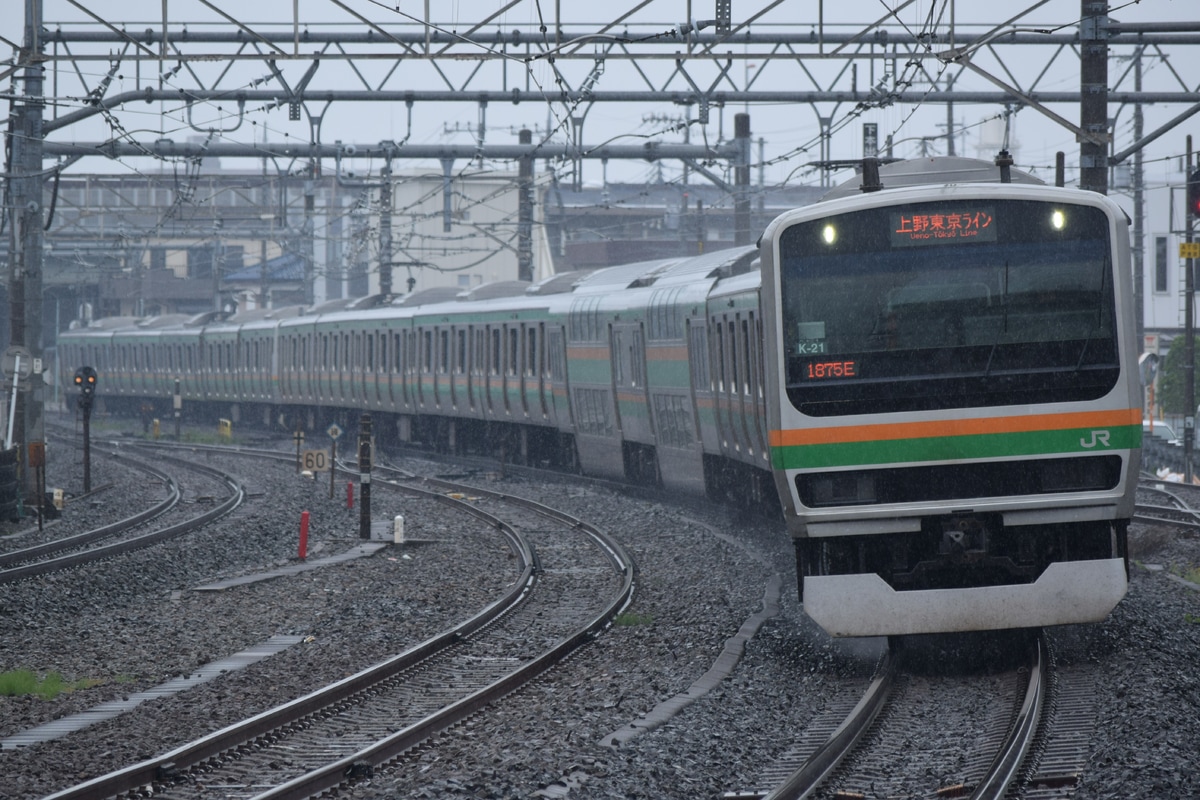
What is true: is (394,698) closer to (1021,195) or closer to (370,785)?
(370,785)

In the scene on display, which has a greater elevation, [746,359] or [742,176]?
[742,176]

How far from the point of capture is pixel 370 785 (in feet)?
22.5

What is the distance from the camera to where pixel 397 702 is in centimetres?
903

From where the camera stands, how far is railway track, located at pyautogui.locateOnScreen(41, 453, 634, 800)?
22.7 ft

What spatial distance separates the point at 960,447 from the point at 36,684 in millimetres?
5910

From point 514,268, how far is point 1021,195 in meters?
73.5

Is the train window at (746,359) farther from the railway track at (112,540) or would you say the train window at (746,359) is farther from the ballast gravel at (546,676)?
the railway track at (112,540)

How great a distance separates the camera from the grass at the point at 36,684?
31.0 feet

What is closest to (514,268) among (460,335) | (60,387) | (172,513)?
(60,387)

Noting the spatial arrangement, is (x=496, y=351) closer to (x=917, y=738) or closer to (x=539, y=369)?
(x=539, y=369)

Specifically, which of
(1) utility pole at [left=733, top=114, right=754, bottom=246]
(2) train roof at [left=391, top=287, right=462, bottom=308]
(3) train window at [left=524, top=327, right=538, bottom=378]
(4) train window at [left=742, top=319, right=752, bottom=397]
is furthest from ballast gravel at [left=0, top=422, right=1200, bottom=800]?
(2) train roof at [left=391, top=287, right=462, bottom=308]

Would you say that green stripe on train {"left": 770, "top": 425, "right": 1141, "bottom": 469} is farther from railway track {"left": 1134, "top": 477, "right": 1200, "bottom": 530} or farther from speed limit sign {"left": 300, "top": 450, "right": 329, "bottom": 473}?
speed limit sign {"left": 300, "top": 450, "right": 329, "bottom": 473}

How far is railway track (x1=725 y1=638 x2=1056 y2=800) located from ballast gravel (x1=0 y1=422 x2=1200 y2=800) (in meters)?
0.30

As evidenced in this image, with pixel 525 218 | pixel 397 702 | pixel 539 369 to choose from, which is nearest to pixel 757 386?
pixel 397 702
